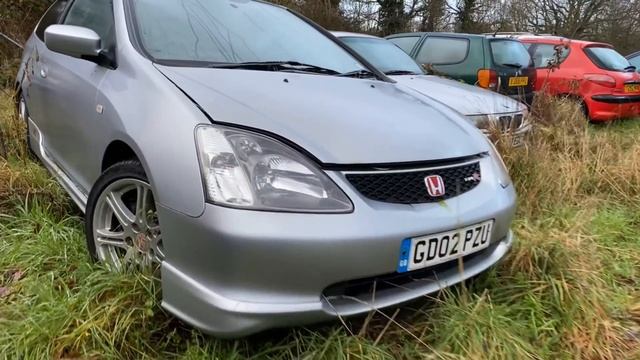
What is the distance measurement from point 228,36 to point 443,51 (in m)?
4.36

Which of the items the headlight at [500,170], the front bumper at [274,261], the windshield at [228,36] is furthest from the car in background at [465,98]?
the front bumper at [274,261]

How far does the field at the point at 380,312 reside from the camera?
1723mm

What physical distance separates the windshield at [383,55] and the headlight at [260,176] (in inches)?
135

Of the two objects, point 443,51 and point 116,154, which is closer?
point 116,154

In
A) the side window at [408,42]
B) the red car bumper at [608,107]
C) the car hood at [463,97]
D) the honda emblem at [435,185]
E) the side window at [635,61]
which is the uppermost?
the honda emblem at [435,185]

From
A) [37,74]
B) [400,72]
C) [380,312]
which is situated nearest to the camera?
[380,312]

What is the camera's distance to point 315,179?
1612 mm

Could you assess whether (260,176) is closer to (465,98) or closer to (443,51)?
(465,98)

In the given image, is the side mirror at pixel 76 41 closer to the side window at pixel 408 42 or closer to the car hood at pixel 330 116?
the car hood at pixel 330 116

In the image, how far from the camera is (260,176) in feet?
5.21

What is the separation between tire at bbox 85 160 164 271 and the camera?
72.5 inches

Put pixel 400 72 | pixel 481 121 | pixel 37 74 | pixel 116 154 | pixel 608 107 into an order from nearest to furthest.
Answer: pixel 116 154 → pixel 37 74 → pixel 481 121 → pixel 400 72 → pixel 608 107

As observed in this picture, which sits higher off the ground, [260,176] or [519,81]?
[260,176]

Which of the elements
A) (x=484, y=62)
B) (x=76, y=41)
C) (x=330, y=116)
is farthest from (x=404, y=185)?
(x=484, y=62)
